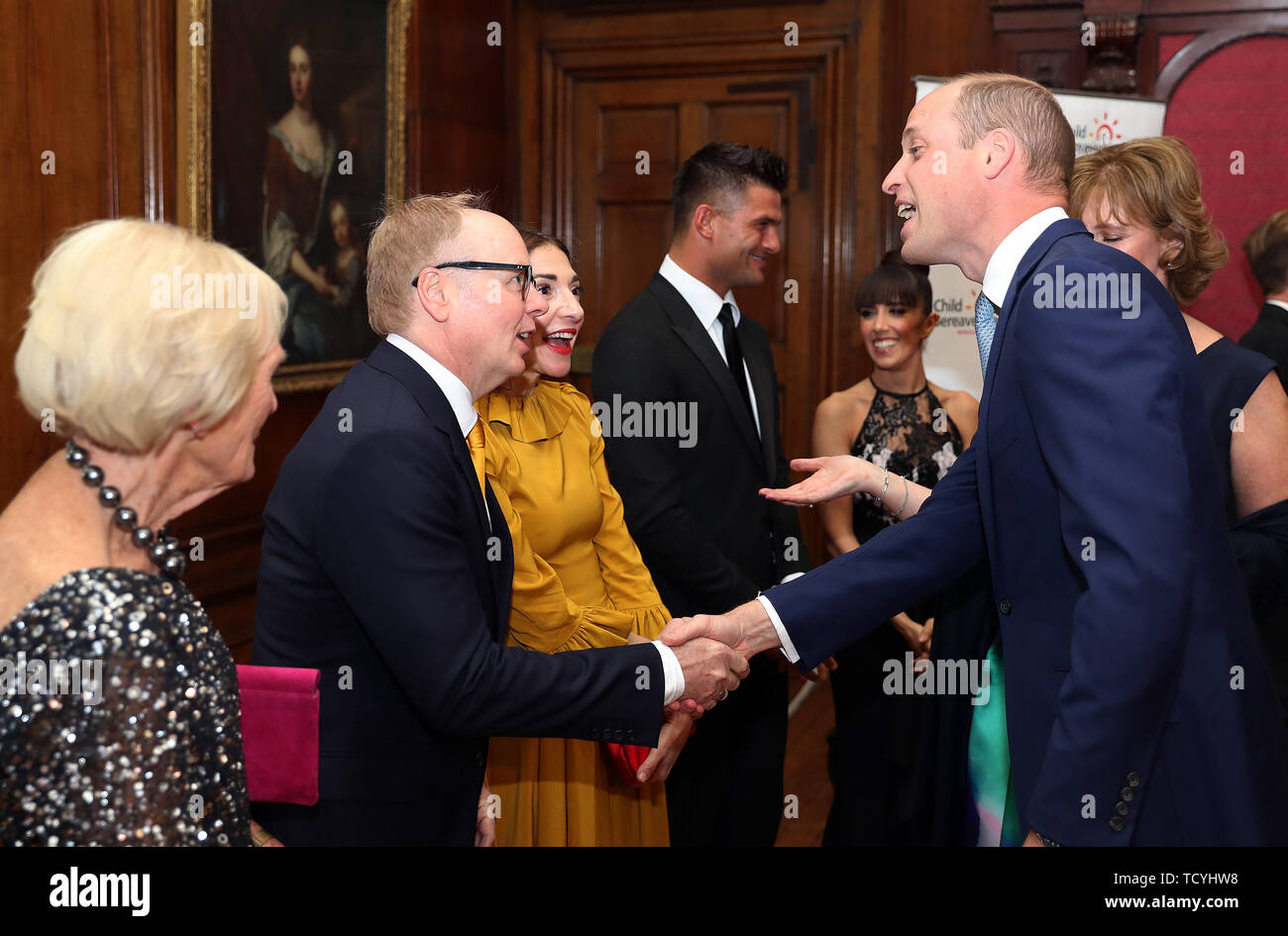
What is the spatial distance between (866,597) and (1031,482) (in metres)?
0.67

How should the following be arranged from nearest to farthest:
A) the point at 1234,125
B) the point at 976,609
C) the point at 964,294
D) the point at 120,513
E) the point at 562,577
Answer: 1. the point at 120,513
2. the point at 976,609
3. the point at 562,577
4. the point at 964,294
5. the point at 1234,125

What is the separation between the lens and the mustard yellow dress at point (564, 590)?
2.55 m

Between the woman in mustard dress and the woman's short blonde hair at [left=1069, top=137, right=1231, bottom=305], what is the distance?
4.07 ft

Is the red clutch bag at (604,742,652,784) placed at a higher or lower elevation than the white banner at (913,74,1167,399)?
lower

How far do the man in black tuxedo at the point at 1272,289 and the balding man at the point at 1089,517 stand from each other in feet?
6.50

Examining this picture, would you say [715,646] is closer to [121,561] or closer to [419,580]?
[419,580]

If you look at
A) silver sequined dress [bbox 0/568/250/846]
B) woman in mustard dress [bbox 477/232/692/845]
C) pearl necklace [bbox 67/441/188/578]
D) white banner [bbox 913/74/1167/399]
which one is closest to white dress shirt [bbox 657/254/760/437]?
woman in mustard dress [bbox 477/232/692/845]

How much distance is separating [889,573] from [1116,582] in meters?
0.88

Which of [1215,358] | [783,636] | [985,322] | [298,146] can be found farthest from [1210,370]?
[298,146]

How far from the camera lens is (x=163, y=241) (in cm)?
134

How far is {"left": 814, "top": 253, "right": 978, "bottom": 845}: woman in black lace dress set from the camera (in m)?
3.64

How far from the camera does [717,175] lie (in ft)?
12.3

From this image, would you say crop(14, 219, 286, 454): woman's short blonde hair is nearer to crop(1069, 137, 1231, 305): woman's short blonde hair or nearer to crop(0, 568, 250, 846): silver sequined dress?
crop(0, 568, 250, 846): silver sequined dress
